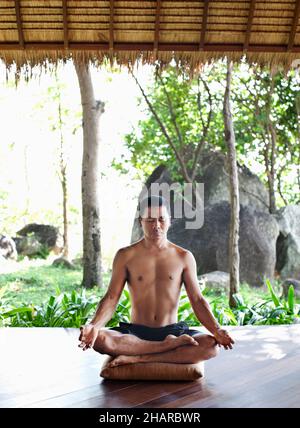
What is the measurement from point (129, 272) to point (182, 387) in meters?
0.58

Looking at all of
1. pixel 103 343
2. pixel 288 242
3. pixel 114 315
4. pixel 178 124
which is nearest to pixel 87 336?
pixel 103 343

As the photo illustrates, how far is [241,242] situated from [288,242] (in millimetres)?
704

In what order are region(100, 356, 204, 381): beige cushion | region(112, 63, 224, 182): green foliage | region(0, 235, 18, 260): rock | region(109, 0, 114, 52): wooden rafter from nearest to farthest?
region(100, 356, 204, 381): beige cushion < region(109, 0, 114, 52): wooden rafter < region(112, 63, 224, 182): green foliage < region(0, 235, 18, 260): rock

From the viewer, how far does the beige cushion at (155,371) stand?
8.73ft

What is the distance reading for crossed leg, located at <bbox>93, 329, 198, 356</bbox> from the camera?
2691 millimetres

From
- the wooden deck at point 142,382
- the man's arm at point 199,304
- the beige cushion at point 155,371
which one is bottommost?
the wooden deck at point 142,382

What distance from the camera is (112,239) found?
36.3 ft

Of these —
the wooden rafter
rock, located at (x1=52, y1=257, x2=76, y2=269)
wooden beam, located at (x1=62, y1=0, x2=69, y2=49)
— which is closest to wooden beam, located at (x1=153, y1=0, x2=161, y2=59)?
the wooden rafter

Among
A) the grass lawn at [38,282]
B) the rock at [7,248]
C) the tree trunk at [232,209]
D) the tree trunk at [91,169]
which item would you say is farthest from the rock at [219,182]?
the tree trunk at [232,209]

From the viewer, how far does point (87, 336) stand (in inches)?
101

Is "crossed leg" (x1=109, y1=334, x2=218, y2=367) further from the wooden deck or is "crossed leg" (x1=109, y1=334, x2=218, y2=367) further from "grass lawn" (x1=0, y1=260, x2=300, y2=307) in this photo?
"grass lawn" (x1=0, y1=260, x2=300, y2=307)

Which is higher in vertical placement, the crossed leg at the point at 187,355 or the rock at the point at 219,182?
the rock at the point at 219,182

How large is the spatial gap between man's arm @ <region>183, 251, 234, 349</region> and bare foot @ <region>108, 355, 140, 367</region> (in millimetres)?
347

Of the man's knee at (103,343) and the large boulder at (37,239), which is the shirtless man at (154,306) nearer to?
A: the man's knee at (103,343)
